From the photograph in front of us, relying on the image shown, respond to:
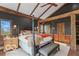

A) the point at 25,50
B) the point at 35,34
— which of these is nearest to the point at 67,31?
the point at 35,34

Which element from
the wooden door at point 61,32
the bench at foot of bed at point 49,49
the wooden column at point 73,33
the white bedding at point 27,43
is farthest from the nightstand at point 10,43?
the wooden column at point 73,33

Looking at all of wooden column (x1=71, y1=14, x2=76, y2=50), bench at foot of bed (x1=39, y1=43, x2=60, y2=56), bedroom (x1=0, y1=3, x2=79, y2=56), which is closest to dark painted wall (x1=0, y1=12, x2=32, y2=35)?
bedroom (x1=0, y1=3, x2=79, y2=56)

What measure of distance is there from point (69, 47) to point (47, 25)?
640 mm

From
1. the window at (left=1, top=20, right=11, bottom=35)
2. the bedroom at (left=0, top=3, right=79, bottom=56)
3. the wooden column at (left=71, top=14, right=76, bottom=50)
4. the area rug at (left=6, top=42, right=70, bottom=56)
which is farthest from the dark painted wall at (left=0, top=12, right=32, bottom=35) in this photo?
the wooden column at (left=71, top=14, right=76, bottom=50)

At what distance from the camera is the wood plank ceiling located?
2129 mm

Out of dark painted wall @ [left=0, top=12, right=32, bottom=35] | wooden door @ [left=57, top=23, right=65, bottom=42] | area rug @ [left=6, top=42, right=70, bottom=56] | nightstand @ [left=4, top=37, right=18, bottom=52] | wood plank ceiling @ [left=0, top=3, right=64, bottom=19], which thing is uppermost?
wood plank ceiling @ [left=0, top=3, right=64, bottom=19]

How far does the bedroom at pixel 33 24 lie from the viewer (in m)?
2.11

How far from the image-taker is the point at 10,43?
216cm

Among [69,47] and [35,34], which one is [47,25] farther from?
[69,47]

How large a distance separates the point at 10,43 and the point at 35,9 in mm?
875

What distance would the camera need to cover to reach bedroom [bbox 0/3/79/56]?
6.91 ft

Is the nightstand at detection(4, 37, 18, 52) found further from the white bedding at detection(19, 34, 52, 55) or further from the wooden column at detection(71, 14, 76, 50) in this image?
the wooden column at detection(71, 14, 76, 50)

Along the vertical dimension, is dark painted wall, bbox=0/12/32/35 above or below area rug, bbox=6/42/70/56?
above

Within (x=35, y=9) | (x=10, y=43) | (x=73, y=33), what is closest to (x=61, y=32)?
(x=73, y=33)
